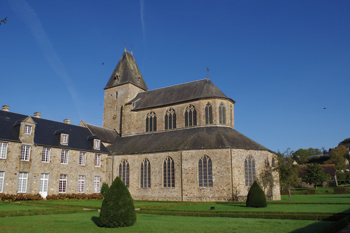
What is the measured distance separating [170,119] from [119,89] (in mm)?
12396

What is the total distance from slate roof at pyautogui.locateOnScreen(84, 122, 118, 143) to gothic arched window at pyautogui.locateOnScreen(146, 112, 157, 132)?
5844mm

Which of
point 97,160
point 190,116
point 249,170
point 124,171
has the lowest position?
point 249,170

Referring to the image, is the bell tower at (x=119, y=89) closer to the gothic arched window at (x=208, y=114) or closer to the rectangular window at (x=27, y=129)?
the gothic arched window at (x=208, y=114)

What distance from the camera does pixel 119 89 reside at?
47.1m

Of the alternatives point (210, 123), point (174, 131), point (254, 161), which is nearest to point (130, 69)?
point (174, 131)

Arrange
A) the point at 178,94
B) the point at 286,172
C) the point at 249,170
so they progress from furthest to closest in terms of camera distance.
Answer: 1. the point at 178,94
2. the point at 286,172
3. the point at 249,170

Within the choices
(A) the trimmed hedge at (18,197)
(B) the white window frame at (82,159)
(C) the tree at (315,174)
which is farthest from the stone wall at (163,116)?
(C) the tree at (315,174)

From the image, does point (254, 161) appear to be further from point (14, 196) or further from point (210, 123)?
point (14, 196)

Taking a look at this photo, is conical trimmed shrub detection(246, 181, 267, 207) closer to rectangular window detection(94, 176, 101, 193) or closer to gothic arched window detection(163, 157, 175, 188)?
A: gothic arched window detection(163, 157, 175, 188)

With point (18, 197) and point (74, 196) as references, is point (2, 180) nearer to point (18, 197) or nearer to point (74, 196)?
point (18, 197)

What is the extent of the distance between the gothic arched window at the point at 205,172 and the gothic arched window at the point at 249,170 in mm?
4012

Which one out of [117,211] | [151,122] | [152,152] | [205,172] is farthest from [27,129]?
[117,211]

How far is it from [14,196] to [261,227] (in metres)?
23.8

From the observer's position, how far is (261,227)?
41.0ft
